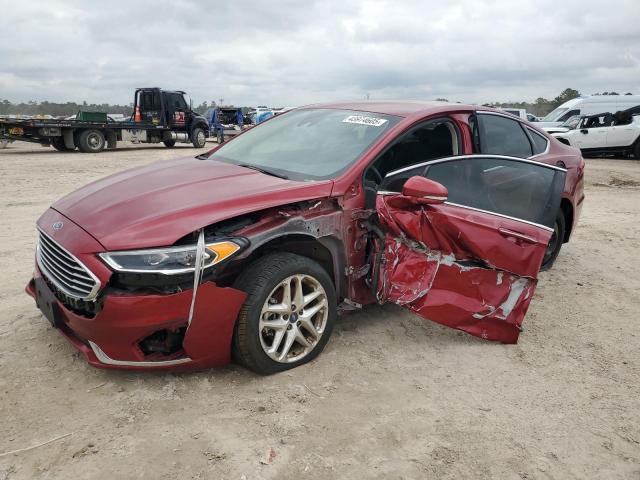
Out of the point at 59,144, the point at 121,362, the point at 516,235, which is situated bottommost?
the point at 121,362

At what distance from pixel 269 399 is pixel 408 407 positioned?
741mm

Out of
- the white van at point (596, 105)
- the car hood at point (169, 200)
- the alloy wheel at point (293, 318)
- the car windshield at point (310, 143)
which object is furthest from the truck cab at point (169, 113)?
the alloy wheel at point (293, 318)

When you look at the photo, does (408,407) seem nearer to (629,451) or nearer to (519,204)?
(629,451)

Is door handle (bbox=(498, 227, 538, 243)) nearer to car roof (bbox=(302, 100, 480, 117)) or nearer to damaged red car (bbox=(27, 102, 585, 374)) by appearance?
damaged red car (bbox=(27, 102, 585, 374))

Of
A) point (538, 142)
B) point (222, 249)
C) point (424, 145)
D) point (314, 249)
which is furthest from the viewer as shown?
point (538, 142)

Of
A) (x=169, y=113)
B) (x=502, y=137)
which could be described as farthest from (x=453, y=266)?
(x=169, y=113)

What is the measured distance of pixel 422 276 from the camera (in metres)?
3.39

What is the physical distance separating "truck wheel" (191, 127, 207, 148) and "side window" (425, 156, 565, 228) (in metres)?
18.9

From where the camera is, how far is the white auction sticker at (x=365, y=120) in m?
3.69

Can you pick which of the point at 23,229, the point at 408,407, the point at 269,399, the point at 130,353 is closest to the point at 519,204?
the point at 408,407

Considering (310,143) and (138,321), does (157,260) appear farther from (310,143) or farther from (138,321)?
(310,143)

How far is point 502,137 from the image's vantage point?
4.44 metres

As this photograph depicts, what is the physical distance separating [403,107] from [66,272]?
2576mm

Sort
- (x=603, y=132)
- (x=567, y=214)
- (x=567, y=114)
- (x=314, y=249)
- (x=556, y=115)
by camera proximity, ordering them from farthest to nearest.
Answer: (x=556, y=115)
(x=567, y=114)
(x=603, y=132)
(x=567, y=214)
(x=314, y=249)
